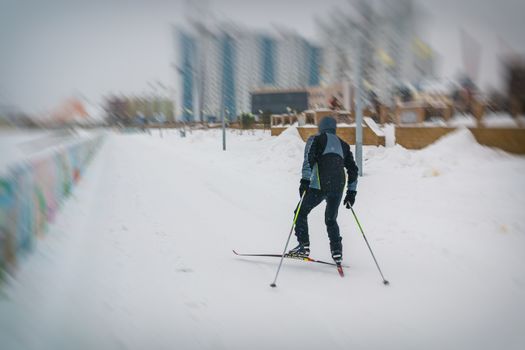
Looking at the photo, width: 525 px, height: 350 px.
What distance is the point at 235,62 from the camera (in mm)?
2686

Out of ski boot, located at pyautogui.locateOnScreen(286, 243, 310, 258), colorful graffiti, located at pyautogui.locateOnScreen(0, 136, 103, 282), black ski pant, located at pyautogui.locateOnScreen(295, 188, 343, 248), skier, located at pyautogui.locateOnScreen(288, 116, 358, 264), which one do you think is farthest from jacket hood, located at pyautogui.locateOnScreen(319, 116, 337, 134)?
colorful graffiti, located at pyautogui.locateOnScreen(0, 136, 103, 282)

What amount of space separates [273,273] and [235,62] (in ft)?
6.91

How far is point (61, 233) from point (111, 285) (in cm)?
222

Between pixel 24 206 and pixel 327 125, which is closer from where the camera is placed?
pixel 327 125

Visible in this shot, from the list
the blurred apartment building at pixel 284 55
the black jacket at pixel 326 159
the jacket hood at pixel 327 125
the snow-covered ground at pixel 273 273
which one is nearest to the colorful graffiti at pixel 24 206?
the snow-covered ground at pixel 273 273

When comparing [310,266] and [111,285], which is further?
[310,266]

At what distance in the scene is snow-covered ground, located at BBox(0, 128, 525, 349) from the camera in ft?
8.20

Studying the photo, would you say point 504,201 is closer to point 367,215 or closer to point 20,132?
point 367,215

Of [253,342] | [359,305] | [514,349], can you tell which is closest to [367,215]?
[359,305]

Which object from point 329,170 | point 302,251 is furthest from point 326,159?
point 302,251

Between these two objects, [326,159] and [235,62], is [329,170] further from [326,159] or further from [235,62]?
[235,62]

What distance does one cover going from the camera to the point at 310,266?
3938mm

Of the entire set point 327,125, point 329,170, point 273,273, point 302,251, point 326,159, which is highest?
point 327,125

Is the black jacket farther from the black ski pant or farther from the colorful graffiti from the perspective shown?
the colorful graffiti
